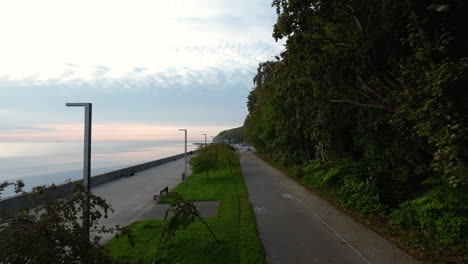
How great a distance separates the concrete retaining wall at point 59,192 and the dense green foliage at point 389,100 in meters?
6.31

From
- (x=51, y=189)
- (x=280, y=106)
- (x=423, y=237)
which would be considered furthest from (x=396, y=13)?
(x=51, y=189)

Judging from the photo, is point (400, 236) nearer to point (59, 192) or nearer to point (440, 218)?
point (440, 218)

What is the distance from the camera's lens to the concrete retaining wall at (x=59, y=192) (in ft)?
13.0

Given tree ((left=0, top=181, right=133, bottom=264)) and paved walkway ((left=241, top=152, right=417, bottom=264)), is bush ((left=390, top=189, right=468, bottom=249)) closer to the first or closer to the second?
paved walkway ((left=241, top=152, right=417, bottom=264))

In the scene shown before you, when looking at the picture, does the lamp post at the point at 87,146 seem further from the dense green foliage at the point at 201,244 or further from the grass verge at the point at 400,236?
the grass verge at the point at 400,236

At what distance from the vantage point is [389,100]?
830cm

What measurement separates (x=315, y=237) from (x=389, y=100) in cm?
446

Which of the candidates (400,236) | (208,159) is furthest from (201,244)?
(208,159)

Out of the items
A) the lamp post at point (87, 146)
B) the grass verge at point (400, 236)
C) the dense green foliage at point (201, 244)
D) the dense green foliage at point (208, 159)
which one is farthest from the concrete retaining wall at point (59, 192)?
the dense green foliage at point (208, 159)

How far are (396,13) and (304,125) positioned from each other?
6.51 metres

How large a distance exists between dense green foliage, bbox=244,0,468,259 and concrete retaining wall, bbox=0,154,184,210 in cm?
631

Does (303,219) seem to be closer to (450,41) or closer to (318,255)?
(318,255)

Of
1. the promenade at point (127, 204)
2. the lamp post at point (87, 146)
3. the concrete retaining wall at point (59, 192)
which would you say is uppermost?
the lamp post at point (87, 146)

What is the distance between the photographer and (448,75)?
197 inches
